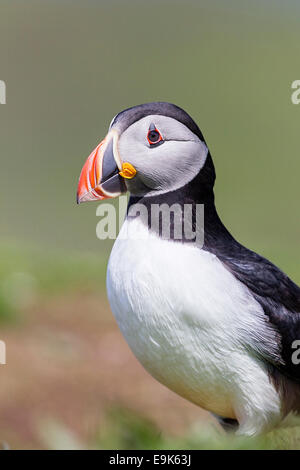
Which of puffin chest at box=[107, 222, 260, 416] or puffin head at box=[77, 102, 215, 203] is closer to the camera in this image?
puffin chest at box=[107, 222, 260, 416]

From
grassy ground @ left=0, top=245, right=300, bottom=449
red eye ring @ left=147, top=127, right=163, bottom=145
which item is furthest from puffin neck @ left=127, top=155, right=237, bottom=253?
grassy ground @ left=0, top=245, right=300, bottom=449

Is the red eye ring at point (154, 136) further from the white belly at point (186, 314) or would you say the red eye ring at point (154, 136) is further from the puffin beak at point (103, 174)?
the white belly at point (186, 314)

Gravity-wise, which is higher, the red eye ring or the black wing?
the red eye ring

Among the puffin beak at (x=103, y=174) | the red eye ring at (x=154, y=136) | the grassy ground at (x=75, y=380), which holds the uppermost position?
the red eye ring at (x=154, y=136)

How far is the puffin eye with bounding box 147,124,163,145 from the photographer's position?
429cm

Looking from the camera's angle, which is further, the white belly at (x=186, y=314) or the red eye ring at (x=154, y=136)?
the red eye ring at (x=154, y=136)

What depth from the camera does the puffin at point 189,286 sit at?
160 inches

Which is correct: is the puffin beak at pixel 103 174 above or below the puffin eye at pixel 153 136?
below

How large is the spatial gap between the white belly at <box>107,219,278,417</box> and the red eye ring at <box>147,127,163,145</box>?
1.57ft

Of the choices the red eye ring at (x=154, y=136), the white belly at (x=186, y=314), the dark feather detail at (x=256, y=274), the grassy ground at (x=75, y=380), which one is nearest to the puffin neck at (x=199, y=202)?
the dark feather detail at (x=256, y=274)

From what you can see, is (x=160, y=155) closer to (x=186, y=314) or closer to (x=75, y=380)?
(x=186, y=314)

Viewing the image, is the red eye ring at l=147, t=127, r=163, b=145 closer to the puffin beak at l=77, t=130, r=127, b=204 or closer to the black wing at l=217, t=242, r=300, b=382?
the puffin beak at l=77, t=130, r=127, b=204
